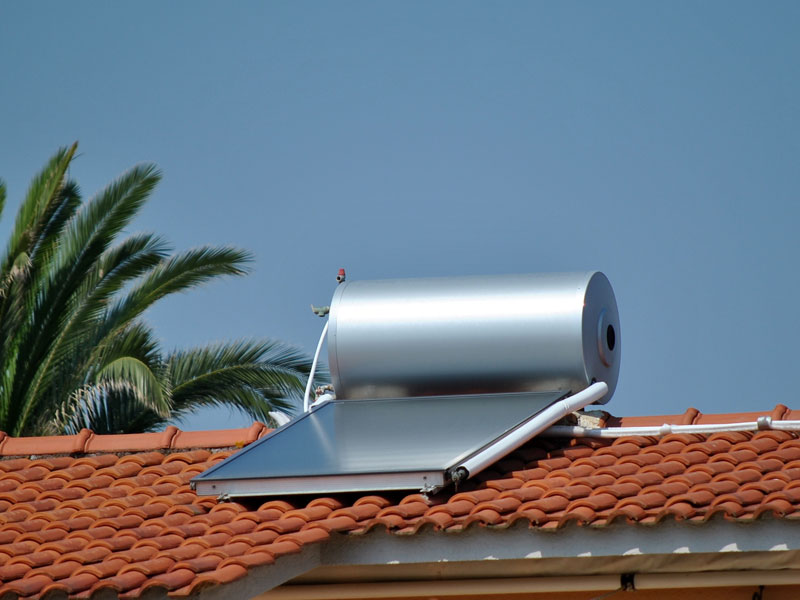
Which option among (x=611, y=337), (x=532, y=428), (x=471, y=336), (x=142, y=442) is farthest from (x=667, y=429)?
(x=142, y=442)

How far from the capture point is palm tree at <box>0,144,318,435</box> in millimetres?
13555

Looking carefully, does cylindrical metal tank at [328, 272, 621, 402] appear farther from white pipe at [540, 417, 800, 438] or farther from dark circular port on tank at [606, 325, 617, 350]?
white pipe at [540, 417, 800, 438]

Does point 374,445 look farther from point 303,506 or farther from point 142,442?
point 142,442

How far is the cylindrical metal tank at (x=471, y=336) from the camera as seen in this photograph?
7234mm

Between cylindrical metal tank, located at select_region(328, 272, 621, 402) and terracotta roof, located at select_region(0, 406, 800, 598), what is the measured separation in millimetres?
511

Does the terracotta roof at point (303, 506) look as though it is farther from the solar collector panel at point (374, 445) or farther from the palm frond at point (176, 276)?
the palm frond at point (176, 276)

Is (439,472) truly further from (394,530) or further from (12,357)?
(12,357)

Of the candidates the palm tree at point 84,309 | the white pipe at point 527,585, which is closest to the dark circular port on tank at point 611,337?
the white pipe at point 527,585

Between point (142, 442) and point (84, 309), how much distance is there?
22.1 feet

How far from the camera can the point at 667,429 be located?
22.6ft

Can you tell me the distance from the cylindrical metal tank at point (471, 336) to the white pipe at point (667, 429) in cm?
36

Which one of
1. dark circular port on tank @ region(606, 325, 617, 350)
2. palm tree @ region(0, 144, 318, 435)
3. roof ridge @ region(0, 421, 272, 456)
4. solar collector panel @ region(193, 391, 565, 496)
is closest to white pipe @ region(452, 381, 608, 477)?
solar collector panel @ region(193, 391, 565, 496)

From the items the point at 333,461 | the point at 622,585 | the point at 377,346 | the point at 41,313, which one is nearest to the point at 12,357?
the point at 41,313

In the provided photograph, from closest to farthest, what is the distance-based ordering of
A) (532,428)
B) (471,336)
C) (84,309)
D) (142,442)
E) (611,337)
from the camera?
(532,428)
(471,336)
(142,442)
(611,337)
(84,309)
